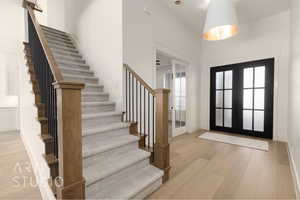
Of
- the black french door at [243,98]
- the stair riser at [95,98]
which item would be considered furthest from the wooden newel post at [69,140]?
the black french door at [243,98]

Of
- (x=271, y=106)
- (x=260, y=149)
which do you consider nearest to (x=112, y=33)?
(x=260, y=149)

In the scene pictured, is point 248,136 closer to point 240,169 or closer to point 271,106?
point 271,106

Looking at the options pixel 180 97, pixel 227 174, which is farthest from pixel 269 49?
pixel 227 174

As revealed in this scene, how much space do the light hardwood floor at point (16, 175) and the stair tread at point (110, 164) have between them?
0.77m

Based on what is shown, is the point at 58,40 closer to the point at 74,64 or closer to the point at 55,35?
the point at 55,35

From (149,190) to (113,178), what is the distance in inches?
18.2

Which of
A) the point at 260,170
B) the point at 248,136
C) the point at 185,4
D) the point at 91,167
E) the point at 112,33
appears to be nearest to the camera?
the point at 91,167

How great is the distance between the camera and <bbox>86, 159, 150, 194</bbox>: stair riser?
1.37 m

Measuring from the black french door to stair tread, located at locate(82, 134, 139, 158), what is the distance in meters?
3.47

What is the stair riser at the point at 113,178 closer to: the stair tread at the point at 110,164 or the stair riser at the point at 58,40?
the stair tread at the point at 110,164

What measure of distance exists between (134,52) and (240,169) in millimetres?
2677

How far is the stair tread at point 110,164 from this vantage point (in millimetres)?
1401

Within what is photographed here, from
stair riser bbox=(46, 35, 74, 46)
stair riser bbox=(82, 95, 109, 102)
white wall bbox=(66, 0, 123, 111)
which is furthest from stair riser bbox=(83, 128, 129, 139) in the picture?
stair riser bbox=(46, 35, 74, 46)

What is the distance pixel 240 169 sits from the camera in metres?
2.23
